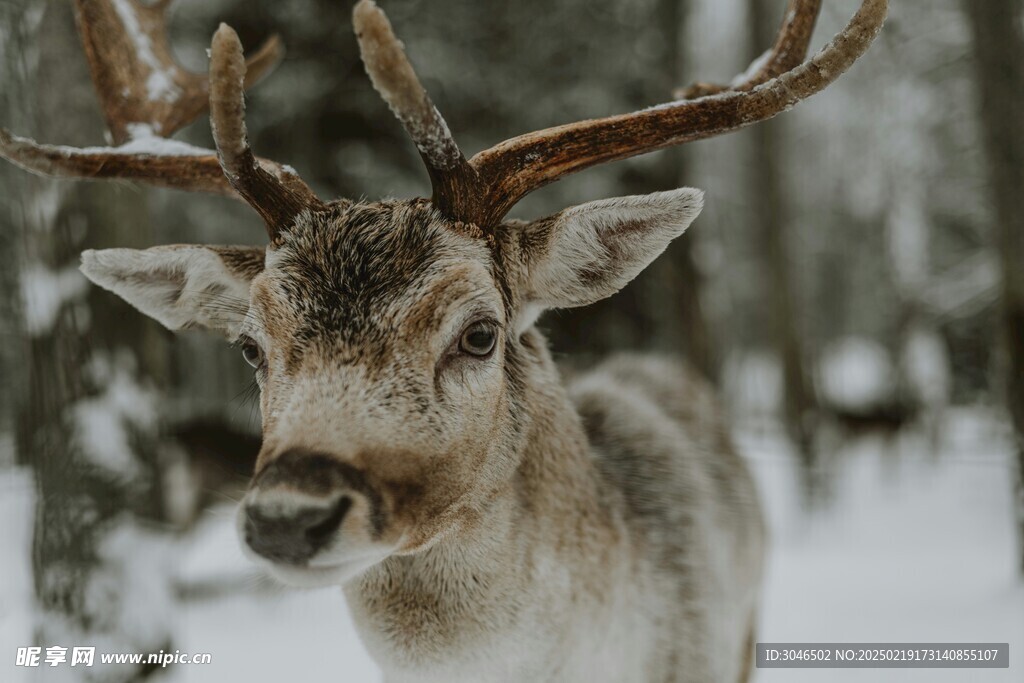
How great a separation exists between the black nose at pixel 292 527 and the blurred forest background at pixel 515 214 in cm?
101

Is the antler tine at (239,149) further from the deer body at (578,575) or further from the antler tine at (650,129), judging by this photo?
the deer body at (578,575)

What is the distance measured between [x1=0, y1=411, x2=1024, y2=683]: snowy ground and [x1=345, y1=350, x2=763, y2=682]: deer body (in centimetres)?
76

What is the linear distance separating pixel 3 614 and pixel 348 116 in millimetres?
5526

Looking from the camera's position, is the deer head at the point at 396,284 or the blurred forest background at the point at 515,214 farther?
the blurred forest background at the point at 515,214

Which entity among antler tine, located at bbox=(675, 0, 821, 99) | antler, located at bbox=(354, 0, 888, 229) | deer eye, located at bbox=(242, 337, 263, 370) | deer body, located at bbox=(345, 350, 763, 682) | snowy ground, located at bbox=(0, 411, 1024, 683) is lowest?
snowy ground, located at bbox=(0, 411, 1024, 683)

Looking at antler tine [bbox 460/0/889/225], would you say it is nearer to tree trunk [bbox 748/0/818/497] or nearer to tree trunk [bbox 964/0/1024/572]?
tree trunk [bbox 964/0/1024/572]

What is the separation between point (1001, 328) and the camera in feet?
17.9

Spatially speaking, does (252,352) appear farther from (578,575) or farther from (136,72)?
(136,72)

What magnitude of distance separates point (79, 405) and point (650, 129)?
10.6 ft

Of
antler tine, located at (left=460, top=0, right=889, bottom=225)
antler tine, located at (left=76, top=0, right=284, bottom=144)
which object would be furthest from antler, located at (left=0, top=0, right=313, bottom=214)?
antler tine, located at (left=460, top=0, right=889, bottom=225)

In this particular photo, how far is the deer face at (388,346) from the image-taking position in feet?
6.04

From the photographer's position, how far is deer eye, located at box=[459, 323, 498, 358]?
2271mm

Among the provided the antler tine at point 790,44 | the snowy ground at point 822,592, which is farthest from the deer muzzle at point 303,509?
the antler tine at point 790,44

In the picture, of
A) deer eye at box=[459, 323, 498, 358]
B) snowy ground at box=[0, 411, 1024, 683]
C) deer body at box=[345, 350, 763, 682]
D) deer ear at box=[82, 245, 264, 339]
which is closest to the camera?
deer eye at box=[459, 323, 498, 358]
